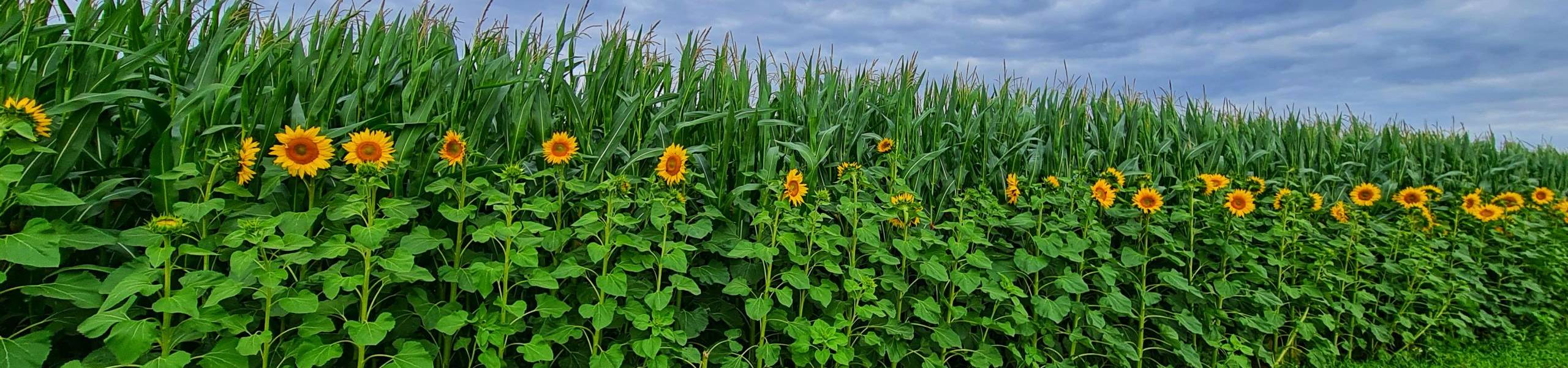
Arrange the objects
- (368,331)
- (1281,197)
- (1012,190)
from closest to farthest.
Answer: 1. (368,331)
2. (1012,190)
3. (1281,197)

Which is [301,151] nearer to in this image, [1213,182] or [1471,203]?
[1213,182]

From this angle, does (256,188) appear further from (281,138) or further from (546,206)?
(546,206)

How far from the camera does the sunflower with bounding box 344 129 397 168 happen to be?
2.00 metres

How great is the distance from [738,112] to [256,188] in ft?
4.61

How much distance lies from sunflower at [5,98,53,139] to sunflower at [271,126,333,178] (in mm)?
451

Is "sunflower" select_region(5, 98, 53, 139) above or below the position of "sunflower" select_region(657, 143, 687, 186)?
above

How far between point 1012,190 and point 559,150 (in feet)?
5.92

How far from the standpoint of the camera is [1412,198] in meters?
4.54

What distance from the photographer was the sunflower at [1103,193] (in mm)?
3188

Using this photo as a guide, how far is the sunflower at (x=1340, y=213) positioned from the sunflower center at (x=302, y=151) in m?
4.63

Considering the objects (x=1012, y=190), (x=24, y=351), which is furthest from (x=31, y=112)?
(x=1012, y=190)

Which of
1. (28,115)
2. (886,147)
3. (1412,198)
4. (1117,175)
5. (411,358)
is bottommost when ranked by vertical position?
(411,358)

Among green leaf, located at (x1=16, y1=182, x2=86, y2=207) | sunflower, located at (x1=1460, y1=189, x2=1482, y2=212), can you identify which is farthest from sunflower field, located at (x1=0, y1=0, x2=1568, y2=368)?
sunflower, located at (x1=1460, y1=189, x2=1482, y2=212)

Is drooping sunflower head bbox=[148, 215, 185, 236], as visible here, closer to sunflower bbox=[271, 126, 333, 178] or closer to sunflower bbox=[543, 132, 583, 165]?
sunflower bbox=[271, 126, 333, 178]
